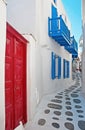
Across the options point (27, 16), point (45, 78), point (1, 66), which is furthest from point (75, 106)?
point (1, 66)

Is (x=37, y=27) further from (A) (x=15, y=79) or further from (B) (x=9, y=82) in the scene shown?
(B) (x=9, y=82)

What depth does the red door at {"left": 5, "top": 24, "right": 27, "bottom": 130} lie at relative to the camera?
146 inches

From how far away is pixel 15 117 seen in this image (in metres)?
4.22

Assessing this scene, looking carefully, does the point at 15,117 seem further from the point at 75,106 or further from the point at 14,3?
the point at 14,3

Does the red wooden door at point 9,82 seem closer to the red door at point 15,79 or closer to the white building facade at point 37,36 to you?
the red door at point 15,79

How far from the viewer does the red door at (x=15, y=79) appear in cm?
372

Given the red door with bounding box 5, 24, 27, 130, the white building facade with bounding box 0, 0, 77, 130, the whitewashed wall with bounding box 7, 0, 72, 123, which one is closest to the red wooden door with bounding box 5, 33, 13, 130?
the red door with bounding box 5, 24, 27, 130

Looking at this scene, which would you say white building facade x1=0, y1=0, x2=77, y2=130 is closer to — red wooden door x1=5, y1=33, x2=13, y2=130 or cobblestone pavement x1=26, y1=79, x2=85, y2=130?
cobblestone pavement x1=26, y1=79, x2=85, y2=130

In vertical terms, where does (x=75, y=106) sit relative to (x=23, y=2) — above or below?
below

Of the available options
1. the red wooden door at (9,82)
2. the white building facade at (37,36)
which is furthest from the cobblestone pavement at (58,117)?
the red wooden door at (9,82)

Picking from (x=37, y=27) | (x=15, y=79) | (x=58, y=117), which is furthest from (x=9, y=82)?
(x=37, y=27)

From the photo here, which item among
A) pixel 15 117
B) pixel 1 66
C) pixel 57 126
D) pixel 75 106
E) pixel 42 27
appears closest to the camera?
pixel 1 66

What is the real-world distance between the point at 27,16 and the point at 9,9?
1.05m

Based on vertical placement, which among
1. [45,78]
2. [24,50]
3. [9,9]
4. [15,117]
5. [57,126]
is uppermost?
[9,9]
